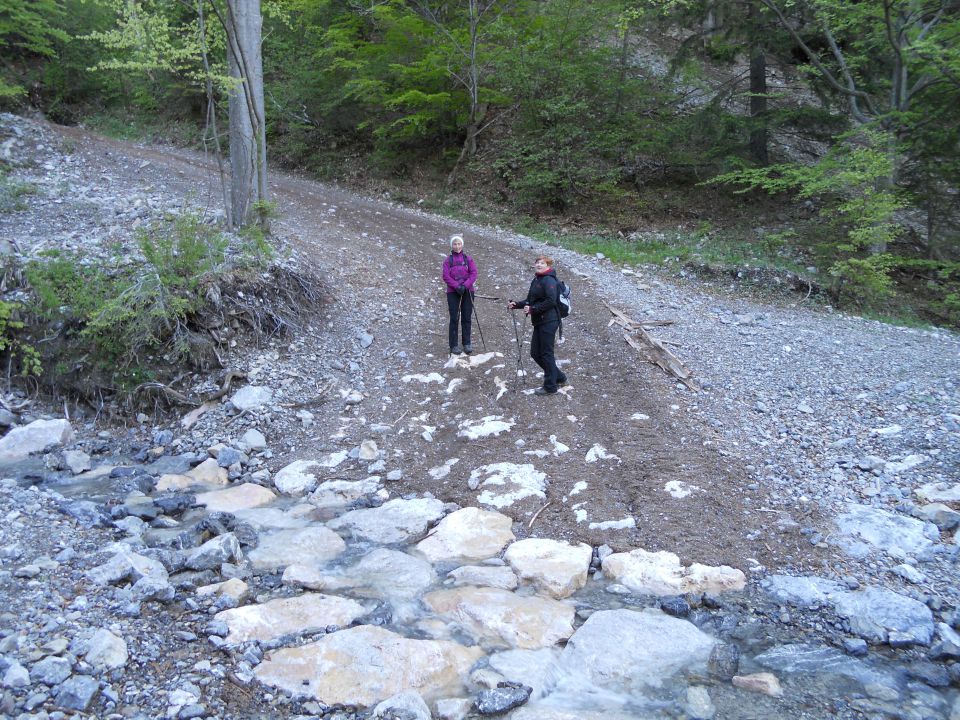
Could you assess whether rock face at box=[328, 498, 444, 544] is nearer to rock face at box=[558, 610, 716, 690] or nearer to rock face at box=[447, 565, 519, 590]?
rock face at box=[447, 565, 519, 590]

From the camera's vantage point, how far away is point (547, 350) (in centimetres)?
794

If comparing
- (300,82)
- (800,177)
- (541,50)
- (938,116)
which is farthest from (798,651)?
(300,82)

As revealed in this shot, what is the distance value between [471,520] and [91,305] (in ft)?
20.0

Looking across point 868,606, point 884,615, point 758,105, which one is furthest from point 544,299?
point 758,105

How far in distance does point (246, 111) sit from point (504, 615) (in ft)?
32.8

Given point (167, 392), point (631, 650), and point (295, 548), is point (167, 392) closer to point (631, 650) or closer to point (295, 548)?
point (295, 548)

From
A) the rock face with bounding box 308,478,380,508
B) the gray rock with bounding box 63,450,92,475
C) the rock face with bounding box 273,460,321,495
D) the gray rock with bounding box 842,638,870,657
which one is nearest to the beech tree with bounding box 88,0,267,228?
the gray rock with bounding box 63,450,92,475

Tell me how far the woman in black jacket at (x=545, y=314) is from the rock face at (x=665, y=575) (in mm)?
3087

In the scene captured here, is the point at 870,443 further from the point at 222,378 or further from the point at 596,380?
the point at 222,378

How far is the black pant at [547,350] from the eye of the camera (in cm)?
787

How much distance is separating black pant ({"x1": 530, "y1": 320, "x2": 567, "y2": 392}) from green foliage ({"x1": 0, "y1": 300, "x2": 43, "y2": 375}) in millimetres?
6489

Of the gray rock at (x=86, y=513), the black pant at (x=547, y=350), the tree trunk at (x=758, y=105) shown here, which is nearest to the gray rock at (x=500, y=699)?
the gray rock at (x=86, y=513)

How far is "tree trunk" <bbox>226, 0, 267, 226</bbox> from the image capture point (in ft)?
35.4

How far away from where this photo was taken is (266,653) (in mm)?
4137
